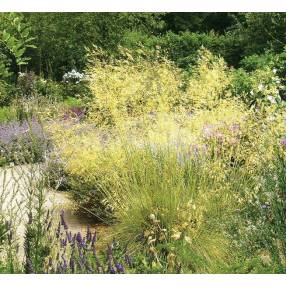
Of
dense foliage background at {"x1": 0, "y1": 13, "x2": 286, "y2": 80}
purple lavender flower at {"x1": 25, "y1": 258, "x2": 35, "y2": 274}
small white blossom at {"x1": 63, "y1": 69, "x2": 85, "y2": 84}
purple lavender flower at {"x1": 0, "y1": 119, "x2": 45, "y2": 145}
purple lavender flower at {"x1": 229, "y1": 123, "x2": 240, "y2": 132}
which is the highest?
purple lavender flower at {"x1": 229, "y1": 123, "x2": 240, "y2": 132}

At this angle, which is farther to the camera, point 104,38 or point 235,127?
point 104,38

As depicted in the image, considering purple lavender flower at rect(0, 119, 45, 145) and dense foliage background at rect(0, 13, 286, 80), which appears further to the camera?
dense foliage background at rect(0, 13, 286, 80)

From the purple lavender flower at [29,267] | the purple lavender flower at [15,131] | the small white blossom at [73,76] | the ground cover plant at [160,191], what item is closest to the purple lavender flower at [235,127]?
the ground cover plant at [160,191]

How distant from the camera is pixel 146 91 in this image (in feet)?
19.0

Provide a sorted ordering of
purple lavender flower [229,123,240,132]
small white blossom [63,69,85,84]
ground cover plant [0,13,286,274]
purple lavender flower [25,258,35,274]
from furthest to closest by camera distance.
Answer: small white blossom [63,69,85,84] → purple lavender flower [229,123,240,132] → ground cover plant [0,13,286,274] → purple lavender flower [25,258,35,274]

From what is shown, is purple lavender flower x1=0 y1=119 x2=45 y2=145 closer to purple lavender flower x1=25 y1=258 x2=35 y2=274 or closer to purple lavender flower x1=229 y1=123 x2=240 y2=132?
purple lavender flower x1=229 y1=123 x2=240 y2=132

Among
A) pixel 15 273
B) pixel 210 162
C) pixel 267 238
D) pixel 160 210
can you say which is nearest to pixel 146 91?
pixel 210 162

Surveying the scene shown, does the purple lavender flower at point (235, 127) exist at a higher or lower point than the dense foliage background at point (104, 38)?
higher

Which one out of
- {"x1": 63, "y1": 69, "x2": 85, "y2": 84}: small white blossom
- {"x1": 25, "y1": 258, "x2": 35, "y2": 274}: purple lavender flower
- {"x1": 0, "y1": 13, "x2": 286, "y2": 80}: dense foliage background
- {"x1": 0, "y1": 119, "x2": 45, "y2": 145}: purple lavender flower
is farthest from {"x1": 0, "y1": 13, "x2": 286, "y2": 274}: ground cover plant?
{"x1": 0, "y1": 13, "x2": 286, "y2": 80}: dense foliage background

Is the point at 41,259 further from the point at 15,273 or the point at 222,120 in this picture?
the point at 222,120

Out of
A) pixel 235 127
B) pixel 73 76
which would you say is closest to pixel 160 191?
pixel 235 127

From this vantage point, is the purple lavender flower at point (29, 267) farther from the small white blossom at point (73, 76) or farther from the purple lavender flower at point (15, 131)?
the small white blossom at point (73, 76)

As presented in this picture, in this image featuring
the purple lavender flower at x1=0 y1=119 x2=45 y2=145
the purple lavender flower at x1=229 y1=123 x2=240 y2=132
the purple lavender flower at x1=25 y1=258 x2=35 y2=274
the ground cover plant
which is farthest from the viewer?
the purple lavender flower at x1=0 y1=119 x2=45 y2=145

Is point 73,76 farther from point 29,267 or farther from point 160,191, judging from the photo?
point 29,267
